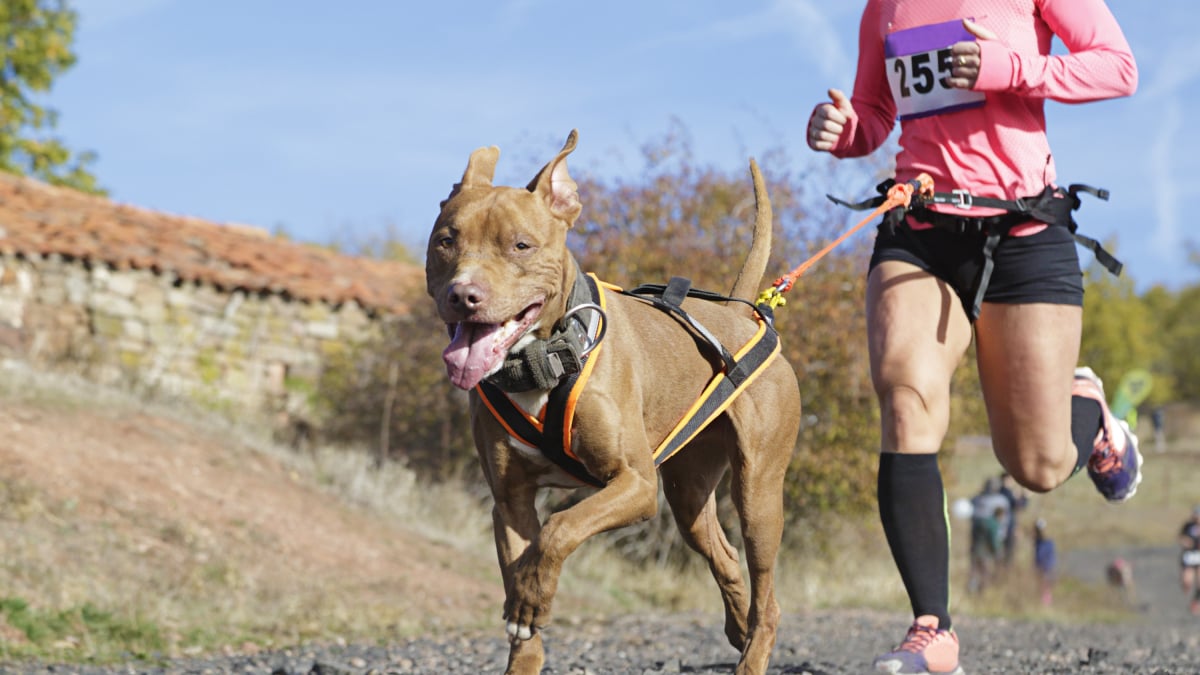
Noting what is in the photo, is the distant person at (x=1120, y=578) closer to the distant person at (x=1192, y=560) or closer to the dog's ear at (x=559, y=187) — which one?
the distant person at (x=1192, y=560)

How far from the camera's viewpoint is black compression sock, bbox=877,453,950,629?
197 inches

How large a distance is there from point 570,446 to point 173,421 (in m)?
10.3

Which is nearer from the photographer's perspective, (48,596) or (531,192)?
(531,192)

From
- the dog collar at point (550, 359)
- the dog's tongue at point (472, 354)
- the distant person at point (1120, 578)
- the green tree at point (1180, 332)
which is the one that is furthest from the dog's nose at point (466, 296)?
the green tree at point (1180, 332)

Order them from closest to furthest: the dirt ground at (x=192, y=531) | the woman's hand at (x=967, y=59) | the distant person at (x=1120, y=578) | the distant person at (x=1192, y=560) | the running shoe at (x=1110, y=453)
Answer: the woman's hand at (x=967, y=59) < the running shoe at (x=1110, y=453) < the dirt ground at (x=192, y=531) < the distant person at (x=1120, y=578) < the distant person at (x=1192, y=560)

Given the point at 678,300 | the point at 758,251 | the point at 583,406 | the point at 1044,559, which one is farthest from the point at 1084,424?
the point at 1044,559

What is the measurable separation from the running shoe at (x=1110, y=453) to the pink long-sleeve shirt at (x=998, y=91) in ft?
3.96

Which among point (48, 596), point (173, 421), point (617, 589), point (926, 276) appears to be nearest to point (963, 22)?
point (926, 276)

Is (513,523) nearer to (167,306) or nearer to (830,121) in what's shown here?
(830,121)

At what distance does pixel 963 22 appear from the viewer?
4.86m

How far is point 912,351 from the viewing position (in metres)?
5.02

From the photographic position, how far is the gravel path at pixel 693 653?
600 centimetres

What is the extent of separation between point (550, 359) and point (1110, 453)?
310 cm

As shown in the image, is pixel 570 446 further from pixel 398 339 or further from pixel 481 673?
pixel 398 339
